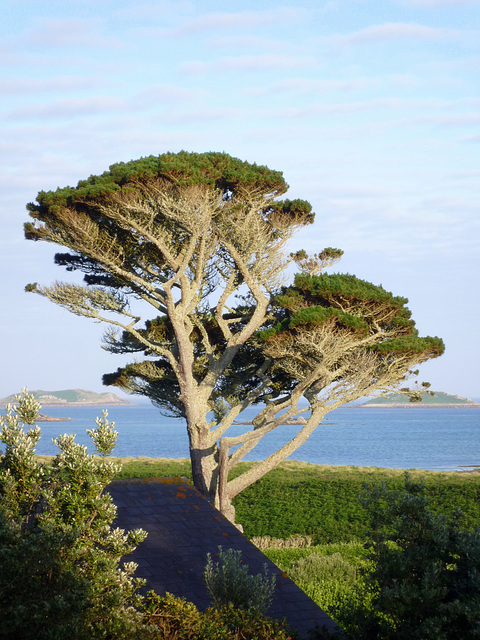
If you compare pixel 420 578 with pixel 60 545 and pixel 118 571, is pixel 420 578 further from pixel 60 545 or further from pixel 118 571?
pixel 60 545

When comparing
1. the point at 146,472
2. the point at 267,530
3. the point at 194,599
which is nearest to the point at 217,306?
the point at 267,530

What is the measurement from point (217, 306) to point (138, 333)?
3140mm

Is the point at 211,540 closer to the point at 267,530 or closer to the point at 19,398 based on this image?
the point at 19,398

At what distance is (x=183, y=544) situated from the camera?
33.2 feet

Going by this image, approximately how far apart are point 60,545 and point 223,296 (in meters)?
16.9

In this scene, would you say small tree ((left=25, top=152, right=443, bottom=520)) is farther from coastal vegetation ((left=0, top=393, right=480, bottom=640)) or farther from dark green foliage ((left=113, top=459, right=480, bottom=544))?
coastal vegetation ((left=0, top=393, right=480, bottom=640))

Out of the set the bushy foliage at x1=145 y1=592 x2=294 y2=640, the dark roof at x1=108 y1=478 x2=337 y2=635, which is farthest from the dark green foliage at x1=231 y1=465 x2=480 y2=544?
the bushy foliage at x1=145 y1=592 x2=294 y2=640

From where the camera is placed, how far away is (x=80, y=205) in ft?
66.9

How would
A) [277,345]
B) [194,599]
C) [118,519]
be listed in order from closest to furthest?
[194,599]
[118,519]
[277,345]

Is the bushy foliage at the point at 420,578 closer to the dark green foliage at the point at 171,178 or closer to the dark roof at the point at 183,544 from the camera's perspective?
the dark roof at the point at 183,544

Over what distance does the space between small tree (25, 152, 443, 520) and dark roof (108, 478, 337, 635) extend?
8.71 meters

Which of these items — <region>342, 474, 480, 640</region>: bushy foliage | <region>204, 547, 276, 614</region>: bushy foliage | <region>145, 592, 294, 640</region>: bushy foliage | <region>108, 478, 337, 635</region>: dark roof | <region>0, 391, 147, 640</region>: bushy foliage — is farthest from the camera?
<region>108, 478, 337, 635</region>: dark roof

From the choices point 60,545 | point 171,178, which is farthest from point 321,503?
point 60,545

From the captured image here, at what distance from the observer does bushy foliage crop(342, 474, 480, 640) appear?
812cm
